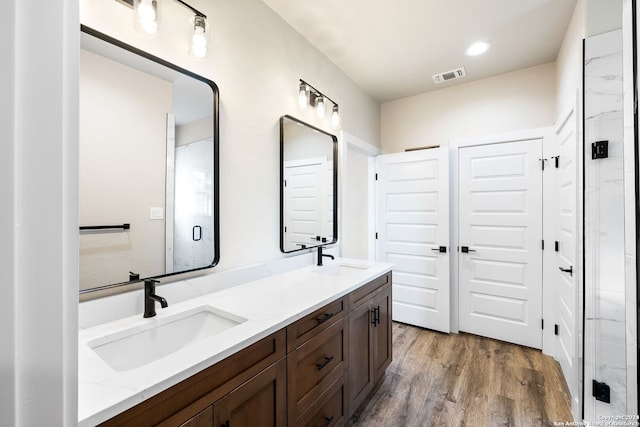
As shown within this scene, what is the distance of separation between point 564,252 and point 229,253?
253cm

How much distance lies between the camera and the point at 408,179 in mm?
3268

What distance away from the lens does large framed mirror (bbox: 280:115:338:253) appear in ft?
6.77

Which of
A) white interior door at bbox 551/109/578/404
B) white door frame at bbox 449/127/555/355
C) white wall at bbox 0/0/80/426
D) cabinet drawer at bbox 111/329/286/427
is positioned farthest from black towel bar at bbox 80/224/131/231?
white door frame at bbox 449/127/555/355

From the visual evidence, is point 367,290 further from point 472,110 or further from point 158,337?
point 472,110

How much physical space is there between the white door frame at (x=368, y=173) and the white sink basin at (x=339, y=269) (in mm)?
448

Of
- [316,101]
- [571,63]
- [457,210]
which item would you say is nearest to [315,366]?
[316,101]

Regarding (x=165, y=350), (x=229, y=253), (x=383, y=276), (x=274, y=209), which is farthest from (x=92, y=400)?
(x=383, y=276)

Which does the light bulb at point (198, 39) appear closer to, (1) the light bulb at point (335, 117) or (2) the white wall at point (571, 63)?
(1) the light bulb at point (335, 117)

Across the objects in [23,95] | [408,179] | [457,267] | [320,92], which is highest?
[320,92]

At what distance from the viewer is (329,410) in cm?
150

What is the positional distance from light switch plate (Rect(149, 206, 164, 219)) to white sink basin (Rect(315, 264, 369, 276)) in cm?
113

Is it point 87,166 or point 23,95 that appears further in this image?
point 87,166

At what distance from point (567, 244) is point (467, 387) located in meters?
1.31

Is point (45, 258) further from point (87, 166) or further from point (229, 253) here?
point (229, 253)
